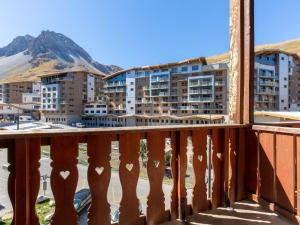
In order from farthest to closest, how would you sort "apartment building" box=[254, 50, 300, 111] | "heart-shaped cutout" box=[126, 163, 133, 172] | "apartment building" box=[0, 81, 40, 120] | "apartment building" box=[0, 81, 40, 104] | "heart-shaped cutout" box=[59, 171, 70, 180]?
"apartment building" box=[0, 81, 40, 104] → "apartment building" box=[0, 81, 40, 120] → "apartment building" box=[254, 50, 300, 111] → "heart-shaped cutout" box=[126, 163, 133, 172] → "heart-shaped cutout" box=[59, 171, 70, 180]

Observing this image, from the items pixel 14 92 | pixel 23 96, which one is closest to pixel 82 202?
pixel 23 96

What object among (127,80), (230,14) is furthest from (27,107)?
(230,14)

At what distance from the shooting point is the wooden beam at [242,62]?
238 cm

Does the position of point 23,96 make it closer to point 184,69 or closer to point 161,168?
point 184,69

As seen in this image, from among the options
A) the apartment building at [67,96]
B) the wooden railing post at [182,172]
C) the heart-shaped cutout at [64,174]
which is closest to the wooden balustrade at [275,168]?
the wooden railing post at [182,172]

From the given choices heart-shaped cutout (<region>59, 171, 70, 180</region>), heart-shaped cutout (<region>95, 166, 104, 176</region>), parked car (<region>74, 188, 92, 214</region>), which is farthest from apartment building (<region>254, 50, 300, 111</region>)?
heart-shaped cutout (<region>59, 171, 70, 180</region>)

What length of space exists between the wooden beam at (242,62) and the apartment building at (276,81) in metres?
34.0

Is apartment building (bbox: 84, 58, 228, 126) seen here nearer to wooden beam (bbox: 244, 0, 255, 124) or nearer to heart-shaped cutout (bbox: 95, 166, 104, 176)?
wooden beam (bbox: 244, 0, 255, 124)

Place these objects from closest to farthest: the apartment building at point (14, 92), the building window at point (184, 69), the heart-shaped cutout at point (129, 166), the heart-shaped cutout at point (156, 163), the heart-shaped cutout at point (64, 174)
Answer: the heart-shaped cutout at point (64, 174) < the heart-shaped cutout at point (129, 166) < the heart-shaped cutout at point (156, 163) < the building window at point (184, 69) < the apartment building at point (14, 92)

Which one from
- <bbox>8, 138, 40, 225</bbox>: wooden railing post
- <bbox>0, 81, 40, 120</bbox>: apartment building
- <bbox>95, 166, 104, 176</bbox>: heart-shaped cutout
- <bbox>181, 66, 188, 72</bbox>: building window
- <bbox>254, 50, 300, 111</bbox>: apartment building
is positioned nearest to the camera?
<bbox>8, 138, 40, 225</bbox>: wooden railing post

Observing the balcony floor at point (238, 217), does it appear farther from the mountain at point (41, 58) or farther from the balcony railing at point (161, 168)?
the mountain at point (41, 58)

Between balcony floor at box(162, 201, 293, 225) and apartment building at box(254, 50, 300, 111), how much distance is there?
34405 millimetres

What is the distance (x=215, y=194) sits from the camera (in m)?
2.15

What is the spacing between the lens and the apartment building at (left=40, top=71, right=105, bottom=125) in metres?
46.1
